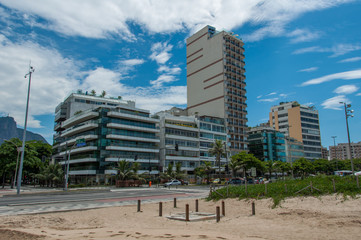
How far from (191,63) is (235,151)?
35372 mm

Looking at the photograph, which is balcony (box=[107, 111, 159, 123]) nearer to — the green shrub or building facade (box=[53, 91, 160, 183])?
building facade (box=[53, 91, 160, 183])

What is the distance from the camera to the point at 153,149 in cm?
6912

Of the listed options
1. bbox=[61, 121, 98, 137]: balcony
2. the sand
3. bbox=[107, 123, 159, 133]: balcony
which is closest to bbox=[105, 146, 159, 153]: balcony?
bbox=[107, 123, 159, 133]: balcony

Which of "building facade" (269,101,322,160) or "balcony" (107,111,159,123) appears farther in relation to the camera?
"building facade" (269,101,322,160)

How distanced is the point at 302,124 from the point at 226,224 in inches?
4436

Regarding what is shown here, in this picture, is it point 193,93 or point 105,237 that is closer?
point 105,237

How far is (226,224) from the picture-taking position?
13.5 metres

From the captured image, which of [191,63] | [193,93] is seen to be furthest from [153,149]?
[191,63]

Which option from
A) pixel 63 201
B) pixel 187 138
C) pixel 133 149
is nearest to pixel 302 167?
pixel 187 138

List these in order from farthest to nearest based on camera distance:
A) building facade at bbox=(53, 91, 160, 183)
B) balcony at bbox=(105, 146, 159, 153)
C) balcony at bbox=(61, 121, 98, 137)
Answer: balcony at bbox=(61, 121, 98, 137) → balcony at bbox=(105, 146, 159, 153) → building facade at bbox=(53, 91, 160, 183)

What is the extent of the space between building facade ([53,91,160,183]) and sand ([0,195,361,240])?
42.3m

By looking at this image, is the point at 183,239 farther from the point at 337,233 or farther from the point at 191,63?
the point at 191,63

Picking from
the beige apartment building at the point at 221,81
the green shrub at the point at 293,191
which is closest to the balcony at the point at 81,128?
the beige apartment building at the point at 221,81

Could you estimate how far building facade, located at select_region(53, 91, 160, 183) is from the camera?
61250 mm
